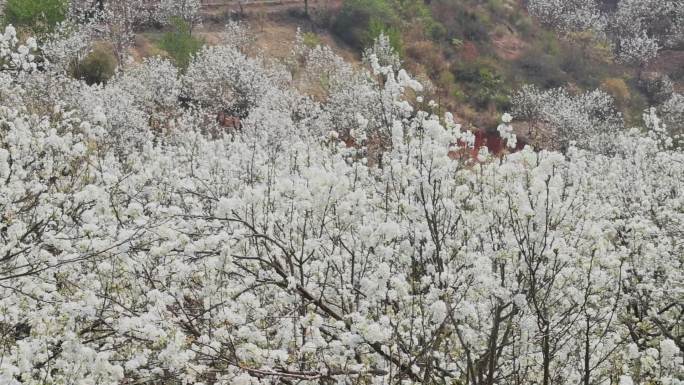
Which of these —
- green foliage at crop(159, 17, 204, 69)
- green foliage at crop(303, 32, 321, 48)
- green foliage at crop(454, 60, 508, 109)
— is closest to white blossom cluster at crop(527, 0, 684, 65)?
green foliage at crop(454, 60, 508, 109)

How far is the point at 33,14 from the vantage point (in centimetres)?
3766

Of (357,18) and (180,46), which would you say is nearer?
(180,46)

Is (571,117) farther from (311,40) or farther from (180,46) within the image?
(180,46)

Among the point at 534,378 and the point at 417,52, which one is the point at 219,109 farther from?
the point at 534,378

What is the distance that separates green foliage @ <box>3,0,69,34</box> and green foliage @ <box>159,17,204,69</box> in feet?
23.8

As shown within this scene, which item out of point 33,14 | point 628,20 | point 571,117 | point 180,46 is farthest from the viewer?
point 628,20

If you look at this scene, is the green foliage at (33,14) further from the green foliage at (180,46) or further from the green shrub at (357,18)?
the green shrub at (357,18)

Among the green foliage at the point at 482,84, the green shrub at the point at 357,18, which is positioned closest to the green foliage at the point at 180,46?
the green shrub at the point at 357,18

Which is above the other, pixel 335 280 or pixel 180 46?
pixel 180 46

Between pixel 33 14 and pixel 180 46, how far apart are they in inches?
364

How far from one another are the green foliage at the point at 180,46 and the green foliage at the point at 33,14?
724 centimetres

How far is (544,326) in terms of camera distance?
5.57 metres

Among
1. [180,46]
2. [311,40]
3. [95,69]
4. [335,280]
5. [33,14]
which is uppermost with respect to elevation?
[311,40]

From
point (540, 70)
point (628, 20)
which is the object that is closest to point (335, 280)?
point (540, 70)
